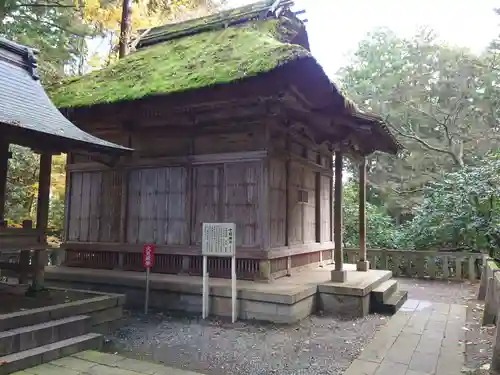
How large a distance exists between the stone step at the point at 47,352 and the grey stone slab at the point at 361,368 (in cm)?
291

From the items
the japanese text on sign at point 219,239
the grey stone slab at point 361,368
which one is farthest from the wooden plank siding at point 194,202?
the grey stone slab at point 361,368

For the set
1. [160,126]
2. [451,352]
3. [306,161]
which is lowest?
[451,352]

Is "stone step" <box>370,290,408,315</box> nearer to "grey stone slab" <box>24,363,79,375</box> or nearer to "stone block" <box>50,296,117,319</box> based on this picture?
"stone block" <box>50,296,117,319</box>

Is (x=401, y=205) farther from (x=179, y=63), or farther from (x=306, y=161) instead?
(x=179, y=63)

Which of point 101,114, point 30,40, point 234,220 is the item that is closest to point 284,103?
point 234,220

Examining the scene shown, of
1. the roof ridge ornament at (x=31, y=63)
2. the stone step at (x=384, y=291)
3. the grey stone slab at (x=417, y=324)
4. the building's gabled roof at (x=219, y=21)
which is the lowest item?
the grey stone slab at (x=417, y=324)

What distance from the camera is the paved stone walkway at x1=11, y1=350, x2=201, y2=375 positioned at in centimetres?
383

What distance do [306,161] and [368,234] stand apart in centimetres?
588

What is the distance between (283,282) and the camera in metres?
6.74

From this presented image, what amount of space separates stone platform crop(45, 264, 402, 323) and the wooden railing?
4.11 m

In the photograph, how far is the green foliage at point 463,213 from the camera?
1014 cm

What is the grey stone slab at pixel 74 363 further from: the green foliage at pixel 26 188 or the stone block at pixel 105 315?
the green foliage at pixel 26 188

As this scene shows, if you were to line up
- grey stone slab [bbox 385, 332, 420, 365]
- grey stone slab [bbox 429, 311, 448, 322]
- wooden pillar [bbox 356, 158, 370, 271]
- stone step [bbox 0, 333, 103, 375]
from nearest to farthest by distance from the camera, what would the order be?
stone step [bbox 0, 333, 103, 375], grey stone slab [bbox 385, 332, 420, 365], grey stone slab [bbox 429, 311, 448, 322], wooden pillar [bbox 356, 158, 370, 271]

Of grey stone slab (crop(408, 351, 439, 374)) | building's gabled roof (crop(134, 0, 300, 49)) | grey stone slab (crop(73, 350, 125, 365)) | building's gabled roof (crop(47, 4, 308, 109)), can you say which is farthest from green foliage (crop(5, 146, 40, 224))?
grey stone slab (crop(408, 351, 439, 374))
